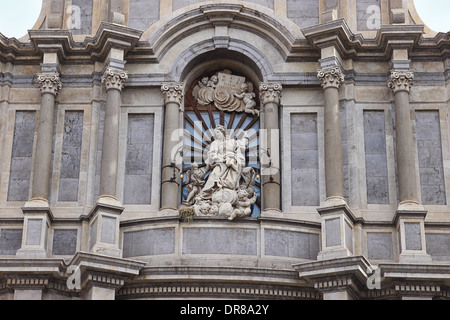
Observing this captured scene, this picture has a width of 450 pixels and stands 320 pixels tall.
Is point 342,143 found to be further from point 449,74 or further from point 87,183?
point 87,183

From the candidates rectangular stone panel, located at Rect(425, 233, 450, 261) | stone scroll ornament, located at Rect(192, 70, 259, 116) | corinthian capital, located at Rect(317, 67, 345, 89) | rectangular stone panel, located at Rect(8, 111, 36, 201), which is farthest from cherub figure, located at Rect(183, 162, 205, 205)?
rectangular stone panel, located at Rect(425, 233, 450, 261)

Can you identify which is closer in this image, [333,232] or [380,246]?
[333,232]

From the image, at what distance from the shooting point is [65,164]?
2620 centimetres

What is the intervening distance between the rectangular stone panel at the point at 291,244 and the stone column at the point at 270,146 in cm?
89

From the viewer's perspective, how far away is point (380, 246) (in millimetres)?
25125

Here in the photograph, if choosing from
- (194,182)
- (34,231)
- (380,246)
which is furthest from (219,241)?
(34,231)

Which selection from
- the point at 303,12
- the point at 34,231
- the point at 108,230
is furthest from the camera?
the point at 303,12

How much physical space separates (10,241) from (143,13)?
592 cm

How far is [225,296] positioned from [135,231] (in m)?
2.29

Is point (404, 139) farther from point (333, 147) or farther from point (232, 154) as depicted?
point (232, 154)

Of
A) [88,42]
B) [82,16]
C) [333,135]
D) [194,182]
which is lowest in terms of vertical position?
[194,182]

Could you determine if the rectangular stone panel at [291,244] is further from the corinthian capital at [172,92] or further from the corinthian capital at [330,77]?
the corinthian capital at [172,92]
